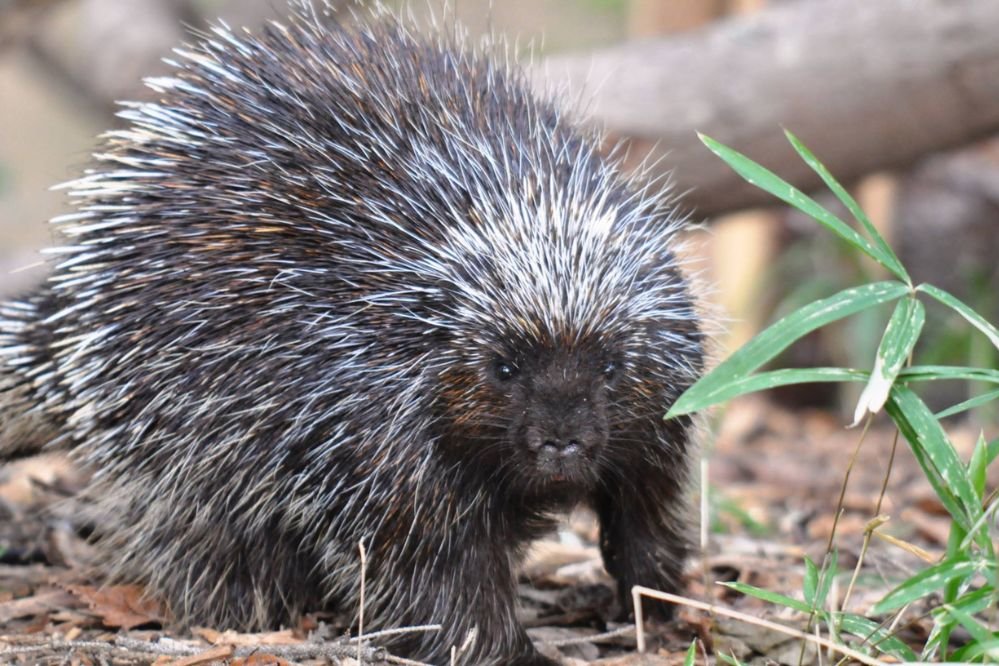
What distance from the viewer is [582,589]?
4289 millimetres

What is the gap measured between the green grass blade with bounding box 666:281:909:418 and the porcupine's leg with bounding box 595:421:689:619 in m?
0.88

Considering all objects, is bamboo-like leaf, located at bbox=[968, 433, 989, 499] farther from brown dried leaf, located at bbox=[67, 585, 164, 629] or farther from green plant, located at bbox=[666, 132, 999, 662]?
brown dried leaf, located at bbox=[67, 585, 164, 629]

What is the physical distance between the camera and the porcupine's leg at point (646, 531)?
3.73 metres

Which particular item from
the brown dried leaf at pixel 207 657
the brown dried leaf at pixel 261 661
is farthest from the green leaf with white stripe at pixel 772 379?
the brown dried leaf at pixel 207 657

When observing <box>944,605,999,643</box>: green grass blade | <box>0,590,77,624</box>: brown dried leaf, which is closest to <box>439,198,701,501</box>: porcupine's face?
<box>944,605,999,643</box>: green grass blade

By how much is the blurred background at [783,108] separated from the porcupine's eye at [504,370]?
3.18 feet

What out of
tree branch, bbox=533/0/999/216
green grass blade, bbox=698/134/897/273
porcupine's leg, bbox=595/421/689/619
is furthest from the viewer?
tree branch, bbox=533/0/999/216

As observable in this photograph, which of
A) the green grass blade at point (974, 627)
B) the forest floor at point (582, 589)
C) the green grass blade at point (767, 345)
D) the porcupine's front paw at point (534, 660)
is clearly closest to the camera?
the green grass blade at point (974, 627)

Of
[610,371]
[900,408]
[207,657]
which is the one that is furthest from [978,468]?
[207,657]

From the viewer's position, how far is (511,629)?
347cm

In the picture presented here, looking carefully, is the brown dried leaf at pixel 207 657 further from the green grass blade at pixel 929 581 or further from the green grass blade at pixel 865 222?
the green grass blade at pixel 865 222

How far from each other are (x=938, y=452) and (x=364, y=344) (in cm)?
151

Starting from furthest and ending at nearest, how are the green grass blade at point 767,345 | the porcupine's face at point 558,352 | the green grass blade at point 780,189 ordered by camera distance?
the porcupine's face at point 558,352
the green grass blade at point 780,189
the green grass blade at point 767,345

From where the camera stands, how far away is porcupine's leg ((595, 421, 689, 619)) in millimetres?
3727
